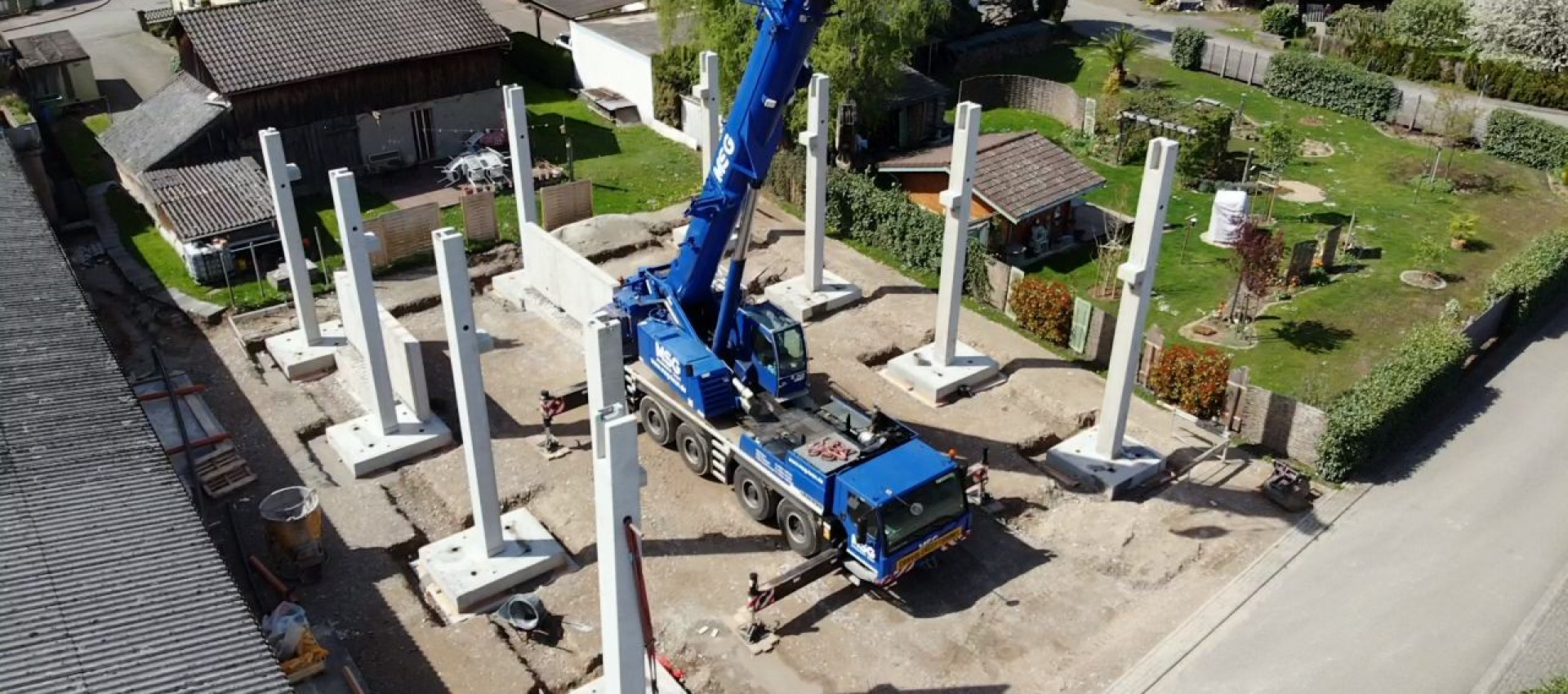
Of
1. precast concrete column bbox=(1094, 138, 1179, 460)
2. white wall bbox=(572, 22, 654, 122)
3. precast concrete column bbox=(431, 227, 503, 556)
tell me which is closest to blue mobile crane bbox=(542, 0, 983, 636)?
precast concrete column bbox=(1094, 138, 1179, 460)

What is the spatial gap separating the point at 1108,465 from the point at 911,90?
18.4 metres

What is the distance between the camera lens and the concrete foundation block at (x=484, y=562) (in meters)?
18.4

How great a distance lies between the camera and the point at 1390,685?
17.2 meters

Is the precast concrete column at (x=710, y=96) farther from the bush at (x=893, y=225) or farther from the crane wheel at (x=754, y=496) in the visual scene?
the crane wheel at (x=754, y=496)

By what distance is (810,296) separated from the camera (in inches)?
1087

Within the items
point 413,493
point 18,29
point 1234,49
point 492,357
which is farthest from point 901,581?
point 18,29

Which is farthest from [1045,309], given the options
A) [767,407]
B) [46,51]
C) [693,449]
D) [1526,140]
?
[46,51]

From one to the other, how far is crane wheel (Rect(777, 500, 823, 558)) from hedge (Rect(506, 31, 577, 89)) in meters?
27.0

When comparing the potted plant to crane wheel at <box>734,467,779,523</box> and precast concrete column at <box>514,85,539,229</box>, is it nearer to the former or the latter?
crane wheel at <box>734,467,779,523</box>

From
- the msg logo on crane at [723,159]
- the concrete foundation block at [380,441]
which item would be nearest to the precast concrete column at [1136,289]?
the msg logo on crane at [723,159]

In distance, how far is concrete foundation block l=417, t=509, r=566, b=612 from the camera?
18.4 metres

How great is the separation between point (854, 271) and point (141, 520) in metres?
18.4

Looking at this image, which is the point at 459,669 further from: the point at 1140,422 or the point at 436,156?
the point at 436,156

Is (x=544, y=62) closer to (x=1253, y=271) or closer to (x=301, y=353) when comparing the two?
(x=301, y=353)
